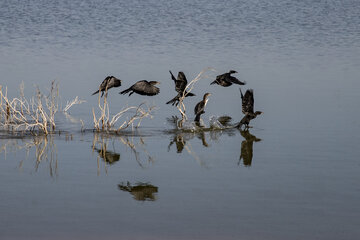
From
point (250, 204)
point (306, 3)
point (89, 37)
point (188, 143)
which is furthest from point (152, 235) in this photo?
point (306, 3)

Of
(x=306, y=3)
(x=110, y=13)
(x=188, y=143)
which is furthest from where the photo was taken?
(x=306, y=3)

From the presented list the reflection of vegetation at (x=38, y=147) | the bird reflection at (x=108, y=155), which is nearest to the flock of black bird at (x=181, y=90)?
the reflection of vegetation at (x=38, y=147)

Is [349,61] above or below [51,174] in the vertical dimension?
above

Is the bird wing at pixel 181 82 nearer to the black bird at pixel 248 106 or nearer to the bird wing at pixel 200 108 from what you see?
the bird wing at pixel 200 108

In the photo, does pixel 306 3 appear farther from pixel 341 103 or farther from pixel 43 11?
pixel 341 103

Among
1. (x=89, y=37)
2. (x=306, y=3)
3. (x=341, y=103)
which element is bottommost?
(x=341, y=103)

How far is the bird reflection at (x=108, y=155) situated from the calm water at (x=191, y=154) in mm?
32

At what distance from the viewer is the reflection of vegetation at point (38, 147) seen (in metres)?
11.8

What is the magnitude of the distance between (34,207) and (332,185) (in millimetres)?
3851

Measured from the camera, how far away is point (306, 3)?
49.5m

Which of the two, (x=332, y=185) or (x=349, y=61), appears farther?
(x=349, y=61)

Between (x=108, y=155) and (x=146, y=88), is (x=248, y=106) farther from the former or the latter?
(x=108, y=155)

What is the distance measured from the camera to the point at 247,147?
13555 mm

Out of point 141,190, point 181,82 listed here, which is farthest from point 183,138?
point 141,190
